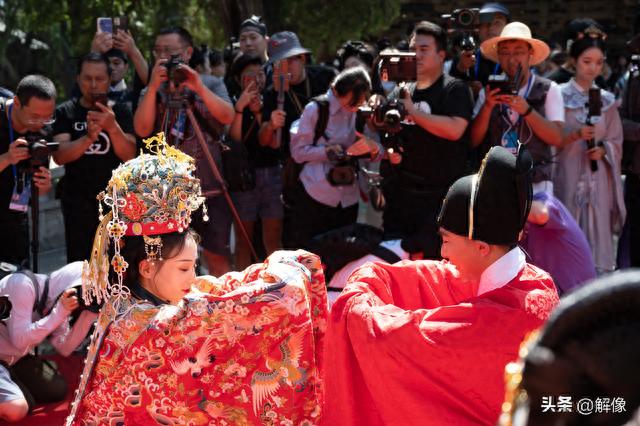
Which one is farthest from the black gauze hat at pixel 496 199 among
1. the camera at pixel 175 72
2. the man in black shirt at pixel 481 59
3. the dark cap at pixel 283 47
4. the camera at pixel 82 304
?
the dark cap at pixel 283 47

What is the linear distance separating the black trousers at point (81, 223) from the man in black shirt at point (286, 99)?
3.58ft

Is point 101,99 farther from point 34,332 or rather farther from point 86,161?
point 34,332

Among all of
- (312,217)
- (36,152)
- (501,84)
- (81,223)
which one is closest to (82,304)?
(36,152)

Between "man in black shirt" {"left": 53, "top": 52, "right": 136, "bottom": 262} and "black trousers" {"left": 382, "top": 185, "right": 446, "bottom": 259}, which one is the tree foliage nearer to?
"man in black shirt" {"left": 53, "top": 52, "right": 136, "bottom": 262}

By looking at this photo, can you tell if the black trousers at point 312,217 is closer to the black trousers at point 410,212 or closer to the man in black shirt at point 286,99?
the man in black shirt at point 286,99

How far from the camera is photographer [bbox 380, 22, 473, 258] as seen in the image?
16.5 ft

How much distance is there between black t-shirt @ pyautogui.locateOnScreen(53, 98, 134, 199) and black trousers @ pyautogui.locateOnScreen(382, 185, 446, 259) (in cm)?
152

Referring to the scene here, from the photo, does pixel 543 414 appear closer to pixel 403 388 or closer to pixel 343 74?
pixel 403 388

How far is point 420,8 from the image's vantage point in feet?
46.5

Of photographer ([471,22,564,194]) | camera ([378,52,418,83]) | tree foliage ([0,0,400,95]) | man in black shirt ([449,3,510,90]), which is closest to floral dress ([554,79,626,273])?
photographer ([471,22,564,194])

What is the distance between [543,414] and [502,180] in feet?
5.49

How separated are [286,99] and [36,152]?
1639mm

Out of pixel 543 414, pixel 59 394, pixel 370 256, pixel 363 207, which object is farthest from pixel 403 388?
pixel 363 207

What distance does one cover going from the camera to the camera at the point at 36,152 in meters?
4.93
